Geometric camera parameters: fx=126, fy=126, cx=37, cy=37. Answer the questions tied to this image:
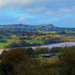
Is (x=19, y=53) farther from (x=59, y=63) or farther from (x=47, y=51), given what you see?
(x=47, y=51)

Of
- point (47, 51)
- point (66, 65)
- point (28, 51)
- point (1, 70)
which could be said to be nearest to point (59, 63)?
point (66, 65)

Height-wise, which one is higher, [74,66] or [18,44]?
[74,66]

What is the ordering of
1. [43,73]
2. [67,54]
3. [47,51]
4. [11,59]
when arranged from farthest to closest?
[47,51] → [11,59] → [67,54] → [43,73]

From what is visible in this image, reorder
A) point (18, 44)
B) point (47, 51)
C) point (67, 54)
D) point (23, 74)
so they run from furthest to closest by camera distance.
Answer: point (18, 44)
point (47, 51)
point (67, 54)
point (23, 74)

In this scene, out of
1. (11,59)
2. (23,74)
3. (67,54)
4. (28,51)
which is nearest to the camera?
(23,74)

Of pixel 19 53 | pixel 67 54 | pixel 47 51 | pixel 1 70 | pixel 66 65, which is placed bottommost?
pixel 47 51

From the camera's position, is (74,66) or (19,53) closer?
(74,66)

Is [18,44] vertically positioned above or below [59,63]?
below

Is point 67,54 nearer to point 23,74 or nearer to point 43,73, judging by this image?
point 43,73

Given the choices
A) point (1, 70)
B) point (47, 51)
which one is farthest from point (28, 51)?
point (1, 70)
